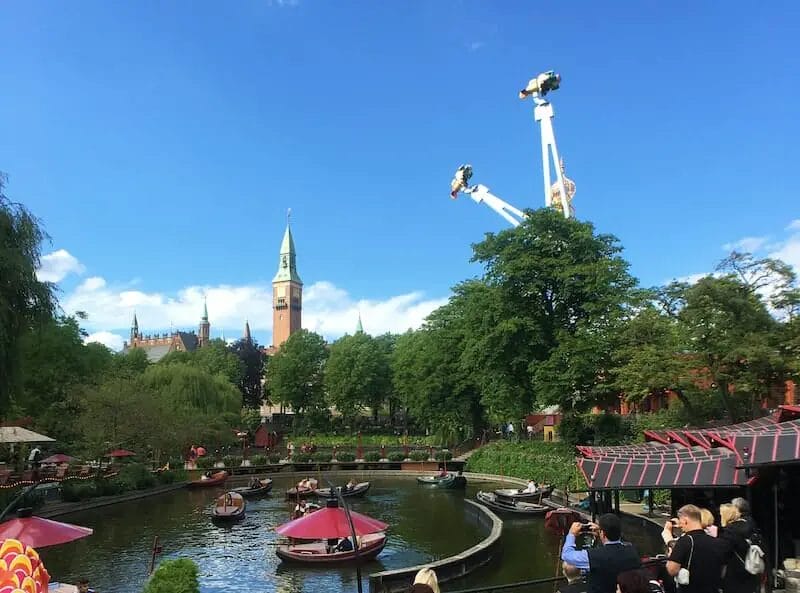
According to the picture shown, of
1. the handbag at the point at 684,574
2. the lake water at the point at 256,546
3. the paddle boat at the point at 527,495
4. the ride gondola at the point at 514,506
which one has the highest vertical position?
the handbag at the point at 684,574

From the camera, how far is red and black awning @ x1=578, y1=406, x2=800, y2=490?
10273 mm

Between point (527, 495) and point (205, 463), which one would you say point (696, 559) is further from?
point (205, 463)

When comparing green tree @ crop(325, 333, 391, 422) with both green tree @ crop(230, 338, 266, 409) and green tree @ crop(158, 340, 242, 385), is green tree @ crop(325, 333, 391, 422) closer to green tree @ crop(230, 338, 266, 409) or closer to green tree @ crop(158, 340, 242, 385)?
green tree @ crop(158, 340, 242, 385)

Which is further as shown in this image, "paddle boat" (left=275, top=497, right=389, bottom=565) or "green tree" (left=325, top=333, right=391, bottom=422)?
"green tree" (left=325, top=333, right=391, bottom=422)

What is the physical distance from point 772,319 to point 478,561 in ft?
52.7

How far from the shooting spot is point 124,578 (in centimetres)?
1881

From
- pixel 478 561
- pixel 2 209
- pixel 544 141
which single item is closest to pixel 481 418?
pixel 544 141

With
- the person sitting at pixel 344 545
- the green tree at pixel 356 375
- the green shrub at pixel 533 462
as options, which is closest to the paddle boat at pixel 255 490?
the green shrub at pixel 533 462

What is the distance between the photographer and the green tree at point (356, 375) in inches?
2990

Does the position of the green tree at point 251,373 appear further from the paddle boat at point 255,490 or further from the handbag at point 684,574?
the handbag at point 684,574

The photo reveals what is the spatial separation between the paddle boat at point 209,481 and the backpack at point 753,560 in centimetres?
3868

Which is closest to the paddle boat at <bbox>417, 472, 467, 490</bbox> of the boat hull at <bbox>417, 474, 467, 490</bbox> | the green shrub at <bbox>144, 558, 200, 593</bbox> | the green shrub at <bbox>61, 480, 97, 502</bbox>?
the boat hull at <bbox>417, 474, 467, 490</bbox>

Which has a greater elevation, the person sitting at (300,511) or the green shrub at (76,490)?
the green shrub at (76,490)

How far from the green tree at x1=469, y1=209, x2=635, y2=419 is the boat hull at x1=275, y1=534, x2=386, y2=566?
17.0 metres
